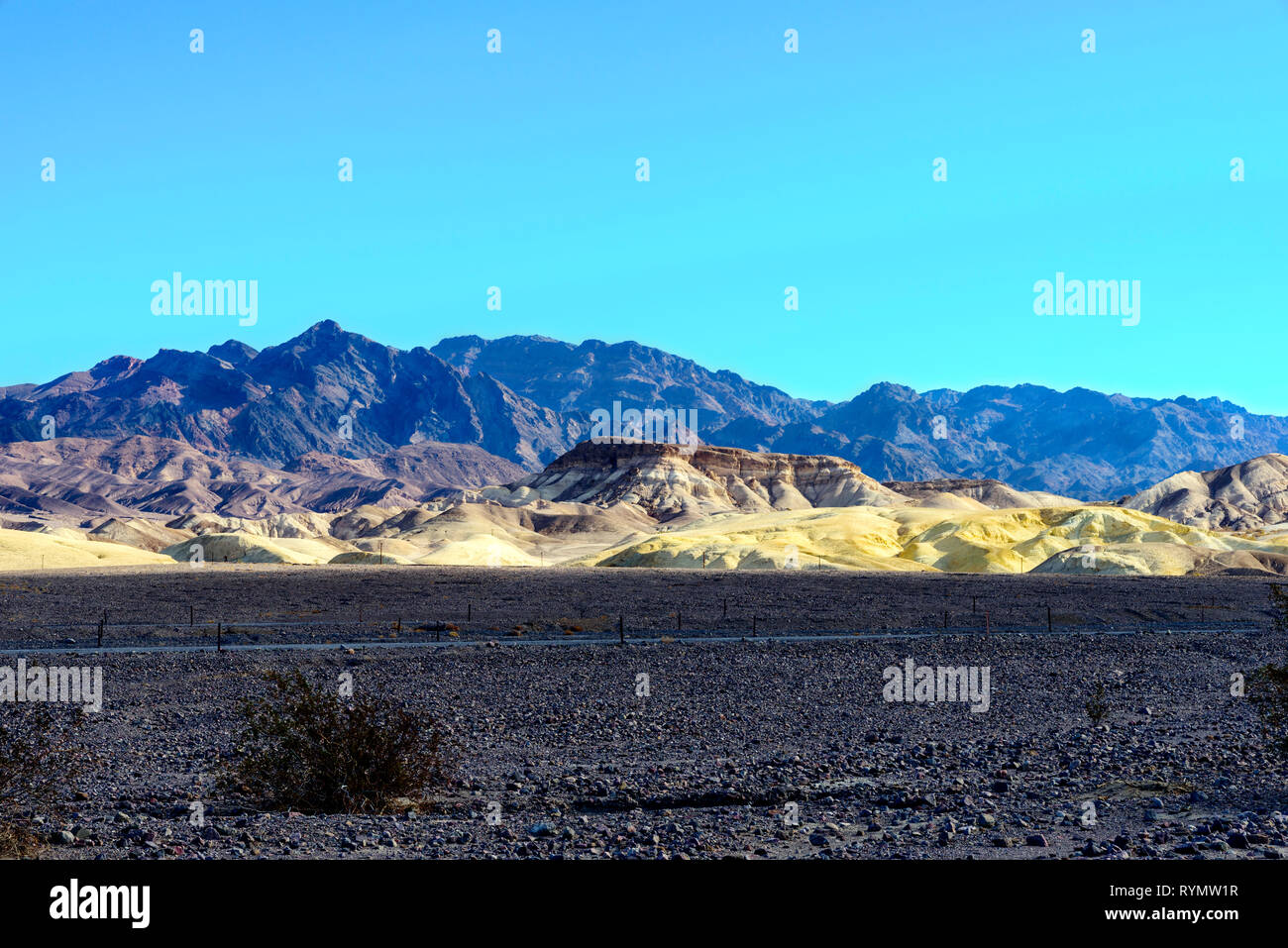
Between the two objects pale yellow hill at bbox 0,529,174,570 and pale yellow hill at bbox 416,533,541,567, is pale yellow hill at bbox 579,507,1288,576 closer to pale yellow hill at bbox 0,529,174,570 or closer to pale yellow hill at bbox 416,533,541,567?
pale yellow hill at bbox 416,533,541,567

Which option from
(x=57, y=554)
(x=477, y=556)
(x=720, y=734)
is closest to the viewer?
(x=720, y=734)

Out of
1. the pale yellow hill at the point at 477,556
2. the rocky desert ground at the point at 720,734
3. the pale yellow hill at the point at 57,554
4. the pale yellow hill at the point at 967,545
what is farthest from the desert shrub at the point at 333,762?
the pale yellow hill at the point at 477,556

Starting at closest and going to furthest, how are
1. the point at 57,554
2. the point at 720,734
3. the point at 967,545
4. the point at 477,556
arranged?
the point at 720,734 < the point at 57,554 < the point at 967,545 < the point at 477,556

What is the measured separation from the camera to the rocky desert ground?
1030 cm

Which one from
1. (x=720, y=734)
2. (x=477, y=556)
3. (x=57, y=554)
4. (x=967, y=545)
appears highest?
(x=720, y=734)

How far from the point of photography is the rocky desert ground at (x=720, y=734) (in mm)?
10297

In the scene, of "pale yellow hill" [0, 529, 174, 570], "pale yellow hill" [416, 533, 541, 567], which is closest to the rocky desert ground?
"pale yellow hill" [0, 529, 174, 570]

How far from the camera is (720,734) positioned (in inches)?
737

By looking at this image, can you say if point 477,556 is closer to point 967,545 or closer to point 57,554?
point 57,554

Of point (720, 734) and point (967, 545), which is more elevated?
point (720, 734)

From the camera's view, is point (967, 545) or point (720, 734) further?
point (967, 545)

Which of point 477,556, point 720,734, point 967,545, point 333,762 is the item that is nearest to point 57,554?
point 477,556

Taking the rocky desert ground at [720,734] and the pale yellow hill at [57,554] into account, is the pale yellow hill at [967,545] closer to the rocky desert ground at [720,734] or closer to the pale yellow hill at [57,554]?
the rocky desert ground at [720,734]
